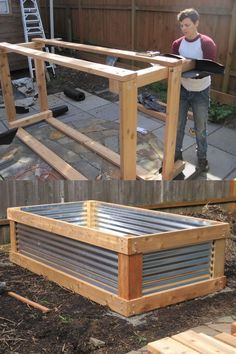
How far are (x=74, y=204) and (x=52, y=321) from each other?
1.82 m

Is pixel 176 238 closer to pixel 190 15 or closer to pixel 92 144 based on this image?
pixel 92 144

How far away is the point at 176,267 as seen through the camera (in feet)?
12.3

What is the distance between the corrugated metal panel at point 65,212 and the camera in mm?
4492

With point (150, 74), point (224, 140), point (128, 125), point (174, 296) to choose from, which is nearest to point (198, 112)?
point (150, 74)

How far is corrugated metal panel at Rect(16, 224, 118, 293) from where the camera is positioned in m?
3.63

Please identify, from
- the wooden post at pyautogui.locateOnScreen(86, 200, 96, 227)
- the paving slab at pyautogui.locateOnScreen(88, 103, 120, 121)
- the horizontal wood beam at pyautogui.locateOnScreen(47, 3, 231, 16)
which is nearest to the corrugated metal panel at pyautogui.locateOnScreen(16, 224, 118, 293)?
the wooden post at pyautogui.locateOnScreen(86, 200, 96, 227)

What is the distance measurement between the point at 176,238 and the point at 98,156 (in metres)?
1.81

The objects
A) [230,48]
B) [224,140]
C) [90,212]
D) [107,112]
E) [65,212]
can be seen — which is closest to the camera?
[65,212]

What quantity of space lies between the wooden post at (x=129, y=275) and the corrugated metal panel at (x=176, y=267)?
3.9 inches

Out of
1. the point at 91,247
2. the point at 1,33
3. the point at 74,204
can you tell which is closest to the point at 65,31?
the point at 1,33

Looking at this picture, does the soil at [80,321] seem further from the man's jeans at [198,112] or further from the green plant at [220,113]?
the green plant at [220,113]

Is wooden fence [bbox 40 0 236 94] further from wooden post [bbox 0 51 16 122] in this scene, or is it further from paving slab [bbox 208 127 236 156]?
wooden post [bbox 0 51 16 122]

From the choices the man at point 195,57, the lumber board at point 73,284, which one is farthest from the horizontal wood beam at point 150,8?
the lumber board at point 73,284

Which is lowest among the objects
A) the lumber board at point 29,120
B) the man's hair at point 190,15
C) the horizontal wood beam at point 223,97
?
the lumber board at point 29,120
